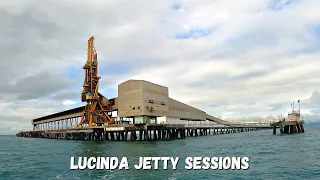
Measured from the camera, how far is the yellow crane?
320 ft

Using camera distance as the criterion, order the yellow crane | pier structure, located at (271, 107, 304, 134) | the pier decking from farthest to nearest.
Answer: the yellow crane < pier structure, located at (271, 107, 304, 134) < the pier decking

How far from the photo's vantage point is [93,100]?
98500 mm

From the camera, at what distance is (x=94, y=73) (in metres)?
102

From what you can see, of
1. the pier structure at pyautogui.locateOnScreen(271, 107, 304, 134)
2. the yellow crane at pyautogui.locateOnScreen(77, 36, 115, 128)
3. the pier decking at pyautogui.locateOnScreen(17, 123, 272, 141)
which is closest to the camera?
the pier decking at pyautogui.locateOnScreen(17, 123, 272, 141)

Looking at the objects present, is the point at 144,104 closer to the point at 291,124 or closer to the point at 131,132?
the point at 131,132

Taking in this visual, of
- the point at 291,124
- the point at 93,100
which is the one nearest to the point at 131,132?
the point at 93,100

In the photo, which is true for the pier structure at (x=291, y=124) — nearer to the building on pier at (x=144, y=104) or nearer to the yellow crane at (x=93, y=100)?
the building on pier at (x=144, y=104)

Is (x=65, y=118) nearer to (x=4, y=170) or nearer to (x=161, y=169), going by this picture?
(x=4, y=170)

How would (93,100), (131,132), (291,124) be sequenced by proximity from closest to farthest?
1. (131,132)
2. (291,124)
3. (93,100)

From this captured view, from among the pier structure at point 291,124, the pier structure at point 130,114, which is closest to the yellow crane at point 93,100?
the pier structure at point 130,114

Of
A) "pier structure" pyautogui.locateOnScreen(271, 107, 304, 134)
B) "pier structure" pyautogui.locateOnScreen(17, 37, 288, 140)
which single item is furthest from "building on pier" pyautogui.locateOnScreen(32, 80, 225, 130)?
"pier structure" pyautogui.locateOnScreen(271, 107, 304, 134)

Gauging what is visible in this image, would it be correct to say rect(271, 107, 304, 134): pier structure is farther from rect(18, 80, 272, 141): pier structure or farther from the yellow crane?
the yellow crane

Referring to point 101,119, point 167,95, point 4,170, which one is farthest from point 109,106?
point 4,170

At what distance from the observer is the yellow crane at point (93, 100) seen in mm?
97438
